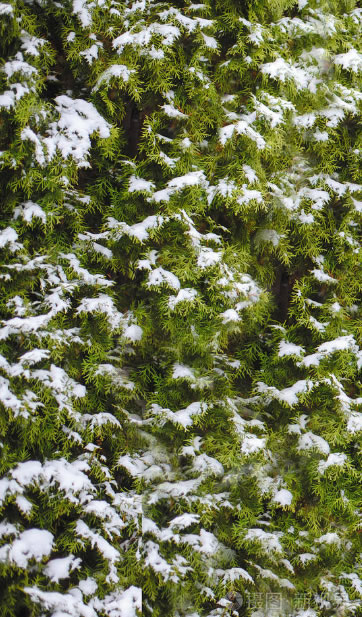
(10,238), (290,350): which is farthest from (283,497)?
(10,238)

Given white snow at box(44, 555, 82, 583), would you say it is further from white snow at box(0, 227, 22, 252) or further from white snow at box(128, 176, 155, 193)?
white snow at box(128, 176, 155, 193)

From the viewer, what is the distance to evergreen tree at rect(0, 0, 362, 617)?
220 centimetres

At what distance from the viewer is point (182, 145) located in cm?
255

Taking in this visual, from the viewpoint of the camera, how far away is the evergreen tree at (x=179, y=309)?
2.20 metres

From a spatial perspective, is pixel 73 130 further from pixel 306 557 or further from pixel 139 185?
pixel 306 557

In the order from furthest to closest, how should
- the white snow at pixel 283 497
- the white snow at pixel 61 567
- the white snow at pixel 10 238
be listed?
the white snow at pixel 283 497
the white snow at pixel 10 238
the white snow at pixel 61 567

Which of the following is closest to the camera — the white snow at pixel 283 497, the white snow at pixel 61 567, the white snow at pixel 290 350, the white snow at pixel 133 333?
the white snow at pixel 61 567

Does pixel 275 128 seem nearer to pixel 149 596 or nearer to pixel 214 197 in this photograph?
pixel 214 197

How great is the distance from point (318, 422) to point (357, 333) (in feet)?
2.06

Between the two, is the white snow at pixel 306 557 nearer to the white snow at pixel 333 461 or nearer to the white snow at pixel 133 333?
the white snow at pixel 333 461

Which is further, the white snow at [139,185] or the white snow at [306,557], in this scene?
the white snow at [306,557]

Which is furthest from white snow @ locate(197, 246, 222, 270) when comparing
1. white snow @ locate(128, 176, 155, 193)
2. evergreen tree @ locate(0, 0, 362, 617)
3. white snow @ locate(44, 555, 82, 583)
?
white snow @ locate(44, 555, 82, 583)

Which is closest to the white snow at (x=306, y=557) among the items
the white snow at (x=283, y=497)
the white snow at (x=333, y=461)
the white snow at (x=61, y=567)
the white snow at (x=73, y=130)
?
the white snow at (x=283, y=497)

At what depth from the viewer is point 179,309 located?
8.19 feet
